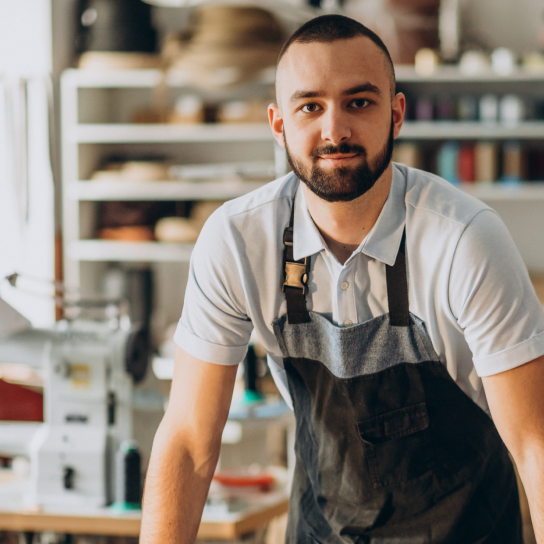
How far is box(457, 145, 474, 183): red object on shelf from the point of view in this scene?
363cm

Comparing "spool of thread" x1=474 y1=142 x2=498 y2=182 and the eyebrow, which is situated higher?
the eyebrow

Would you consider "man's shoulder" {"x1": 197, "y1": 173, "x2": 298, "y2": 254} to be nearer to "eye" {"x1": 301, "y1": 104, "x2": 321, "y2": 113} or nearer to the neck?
the neck

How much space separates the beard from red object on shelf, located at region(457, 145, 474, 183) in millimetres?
2580

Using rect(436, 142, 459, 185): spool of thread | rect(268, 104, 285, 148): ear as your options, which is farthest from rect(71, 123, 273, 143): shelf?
rect(268, 104, 285, 148): ear

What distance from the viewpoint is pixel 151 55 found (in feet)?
11.1

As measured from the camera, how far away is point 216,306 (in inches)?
50.0

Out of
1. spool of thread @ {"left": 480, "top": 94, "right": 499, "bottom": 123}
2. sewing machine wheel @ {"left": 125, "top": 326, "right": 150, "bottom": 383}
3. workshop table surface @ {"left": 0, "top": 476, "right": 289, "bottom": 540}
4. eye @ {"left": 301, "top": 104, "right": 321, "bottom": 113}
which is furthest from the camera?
spool of thread @ {"left": 480, "top": 94, "right": 499, "bottom": 123}

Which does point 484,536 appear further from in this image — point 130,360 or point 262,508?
point 130,360

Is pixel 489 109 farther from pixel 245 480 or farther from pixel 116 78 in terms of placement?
pixel 245 480

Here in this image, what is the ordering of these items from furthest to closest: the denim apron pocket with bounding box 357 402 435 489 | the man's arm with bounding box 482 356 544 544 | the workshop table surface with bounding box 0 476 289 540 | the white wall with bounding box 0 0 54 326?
1. the white wall with bounding box 0 0 54 326
2. the workshop table surface with bounding box 0 476 289 540
3. the denim apron pocket with bounding box 357 402 435 489
4. the man's arm with bounding box 482 356 544 544

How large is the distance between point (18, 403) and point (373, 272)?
1628 millimetres

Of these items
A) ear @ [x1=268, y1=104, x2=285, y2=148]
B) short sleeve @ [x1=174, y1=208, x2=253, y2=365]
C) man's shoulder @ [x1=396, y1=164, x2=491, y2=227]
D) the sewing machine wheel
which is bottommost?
the sewing machine wheel

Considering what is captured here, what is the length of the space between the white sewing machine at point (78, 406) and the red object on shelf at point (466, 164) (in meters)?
2.35

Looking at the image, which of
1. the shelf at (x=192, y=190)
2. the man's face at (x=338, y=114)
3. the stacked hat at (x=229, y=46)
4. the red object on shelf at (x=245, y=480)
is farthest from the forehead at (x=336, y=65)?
the shelf at (x=192, y=190)
